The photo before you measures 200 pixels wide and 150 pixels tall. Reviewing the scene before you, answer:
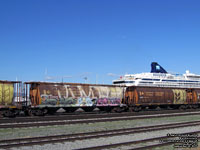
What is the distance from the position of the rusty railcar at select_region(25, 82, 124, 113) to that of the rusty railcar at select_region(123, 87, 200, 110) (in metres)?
1.57

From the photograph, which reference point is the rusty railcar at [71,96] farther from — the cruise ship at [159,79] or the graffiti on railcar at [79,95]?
the cruise ship at [159,79]

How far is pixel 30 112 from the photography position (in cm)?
2473

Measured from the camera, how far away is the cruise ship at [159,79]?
3191 inches

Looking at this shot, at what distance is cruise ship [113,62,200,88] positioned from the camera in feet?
266

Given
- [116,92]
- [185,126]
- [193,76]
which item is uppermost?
[193,76]

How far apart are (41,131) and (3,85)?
31.0ft

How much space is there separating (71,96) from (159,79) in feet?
202

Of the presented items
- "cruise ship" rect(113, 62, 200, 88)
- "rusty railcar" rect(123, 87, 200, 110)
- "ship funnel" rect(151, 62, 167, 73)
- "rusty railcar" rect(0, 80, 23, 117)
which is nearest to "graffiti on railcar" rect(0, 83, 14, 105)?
"rusty railcar" rect(0, 80, 23, 117)

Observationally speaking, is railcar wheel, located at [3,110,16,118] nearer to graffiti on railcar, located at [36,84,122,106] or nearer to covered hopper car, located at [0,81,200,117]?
covered hopper car, located at [0,81,200,117]

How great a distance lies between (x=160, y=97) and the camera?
34188 millimetres

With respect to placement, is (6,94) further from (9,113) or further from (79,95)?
(79,95)

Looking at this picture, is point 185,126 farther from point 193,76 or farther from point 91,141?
point 193,76

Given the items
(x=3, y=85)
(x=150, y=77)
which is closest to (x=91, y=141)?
(x=3, y=85)

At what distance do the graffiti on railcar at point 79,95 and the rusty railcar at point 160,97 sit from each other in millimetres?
1840
